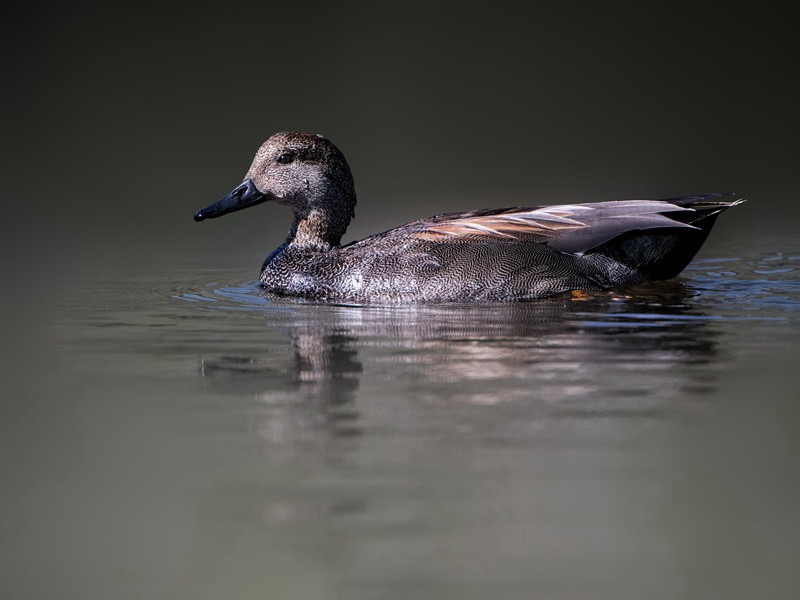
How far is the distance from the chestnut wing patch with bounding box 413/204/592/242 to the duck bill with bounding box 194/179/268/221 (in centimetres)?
113

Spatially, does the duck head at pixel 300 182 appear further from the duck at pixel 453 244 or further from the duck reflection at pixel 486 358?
the duck reflection at pixel 486 358

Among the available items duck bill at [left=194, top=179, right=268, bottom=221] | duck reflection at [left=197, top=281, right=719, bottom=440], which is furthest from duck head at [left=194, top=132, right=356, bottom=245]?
duck reflection at [left=197, top=281, right=719, bottom=440]

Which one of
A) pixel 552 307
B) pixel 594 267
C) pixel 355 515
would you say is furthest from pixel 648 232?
pixel 355 515

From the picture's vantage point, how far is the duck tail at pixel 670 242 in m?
6.86

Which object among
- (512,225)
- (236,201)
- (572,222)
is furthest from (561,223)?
(236,201)

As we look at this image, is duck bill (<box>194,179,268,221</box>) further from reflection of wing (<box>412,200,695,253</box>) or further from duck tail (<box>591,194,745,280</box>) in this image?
duck tail (<box>591,194,745,280</box>)

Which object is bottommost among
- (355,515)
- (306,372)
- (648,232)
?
(355,515)

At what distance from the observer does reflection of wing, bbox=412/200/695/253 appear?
6.75m

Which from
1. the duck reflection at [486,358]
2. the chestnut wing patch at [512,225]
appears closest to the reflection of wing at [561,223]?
the chestnut wing patch at [512,225]

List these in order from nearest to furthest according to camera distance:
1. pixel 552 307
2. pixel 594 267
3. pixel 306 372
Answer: pixel 306 372
pixel 552 307
pixel 594 267

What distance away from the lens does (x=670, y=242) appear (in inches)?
272

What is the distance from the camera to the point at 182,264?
8.41 meters

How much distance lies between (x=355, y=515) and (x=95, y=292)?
171 inches

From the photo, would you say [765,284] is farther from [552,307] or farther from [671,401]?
[671,401]
